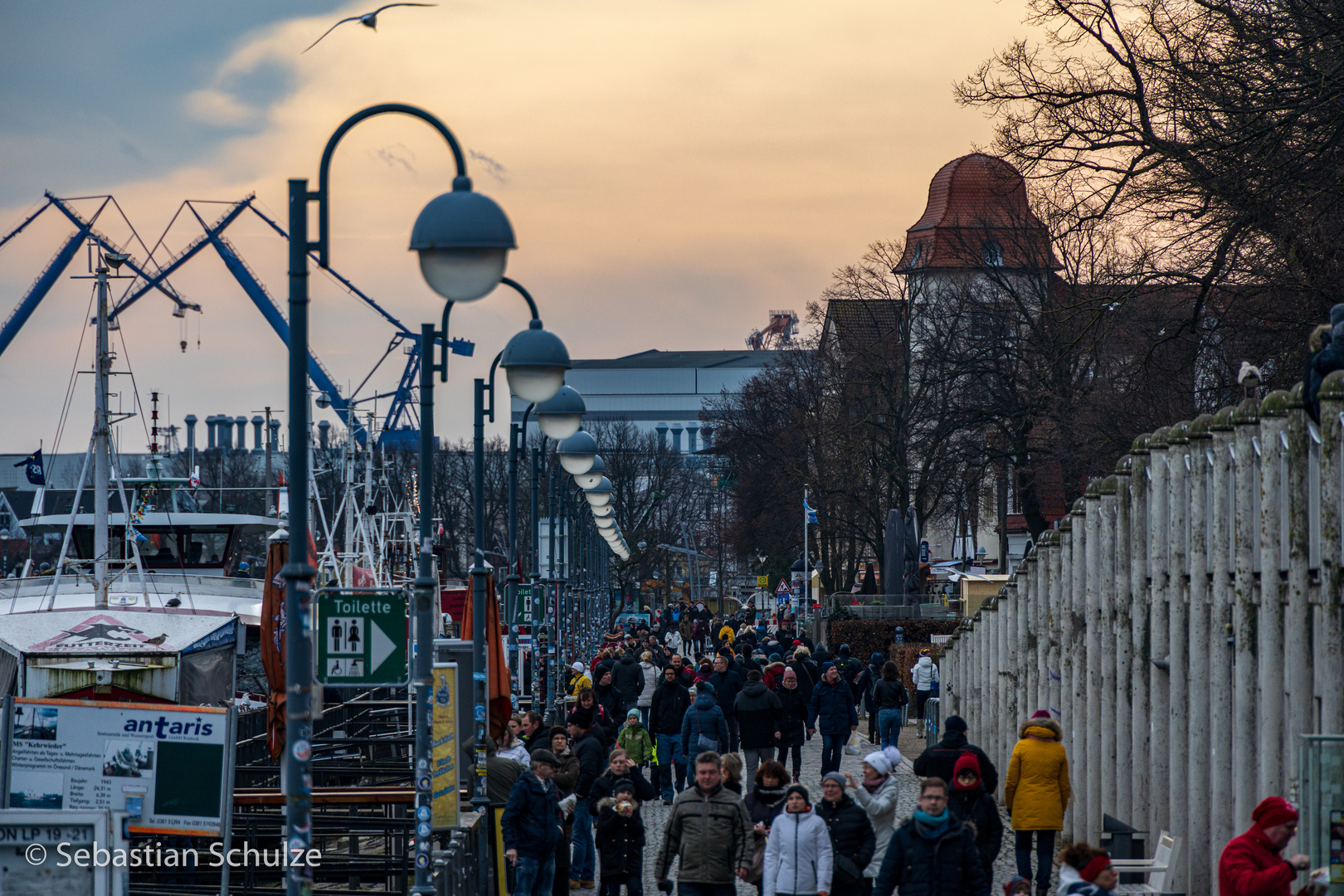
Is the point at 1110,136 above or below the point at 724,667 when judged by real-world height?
above

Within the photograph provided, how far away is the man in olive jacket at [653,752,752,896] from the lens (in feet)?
38.1

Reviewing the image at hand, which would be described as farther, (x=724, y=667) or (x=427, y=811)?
(x=724, y=667)

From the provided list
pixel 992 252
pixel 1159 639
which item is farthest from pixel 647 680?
pixel 992 252

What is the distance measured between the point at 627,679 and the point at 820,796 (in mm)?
4161

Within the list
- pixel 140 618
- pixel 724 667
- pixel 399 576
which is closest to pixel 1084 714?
pixel 724 667

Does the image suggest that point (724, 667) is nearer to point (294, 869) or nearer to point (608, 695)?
point (608, 695)

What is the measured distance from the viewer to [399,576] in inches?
2579

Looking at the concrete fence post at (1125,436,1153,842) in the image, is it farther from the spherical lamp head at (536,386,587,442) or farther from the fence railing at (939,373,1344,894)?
the spherical lamp head at (536,386,587,442)

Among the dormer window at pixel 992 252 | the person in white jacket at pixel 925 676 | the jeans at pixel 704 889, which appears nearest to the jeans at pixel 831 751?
the person in white jacket at pixel 925 676

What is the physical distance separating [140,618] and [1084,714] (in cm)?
1505

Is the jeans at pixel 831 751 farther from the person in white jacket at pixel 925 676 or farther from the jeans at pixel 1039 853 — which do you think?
the person in white jacket at pixel 925 676

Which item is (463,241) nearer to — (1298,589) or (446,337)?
(446,337)

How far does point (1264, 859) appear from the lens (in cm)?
912

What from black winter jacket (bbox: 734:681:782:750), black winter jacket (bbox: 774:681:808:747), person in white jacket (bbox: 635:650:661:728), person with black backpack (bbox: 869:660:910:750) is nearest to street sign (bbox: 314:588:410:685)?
black winter jacket (bbox: 734:681:782:750)
